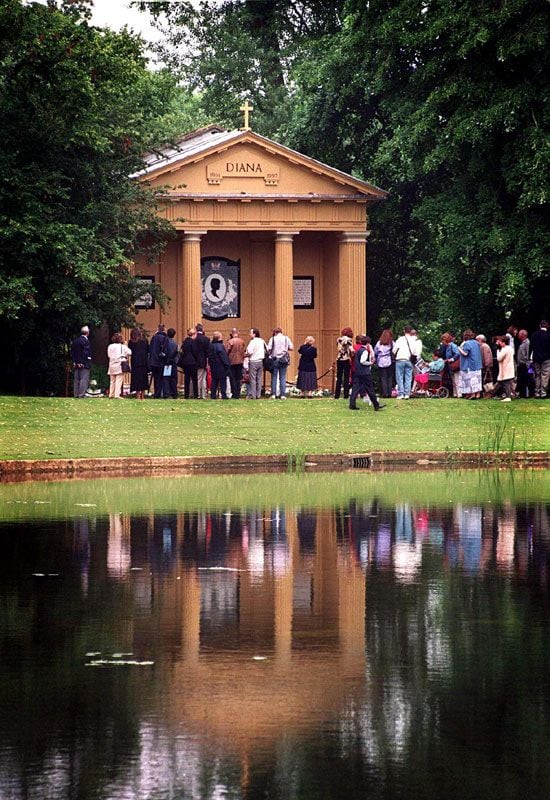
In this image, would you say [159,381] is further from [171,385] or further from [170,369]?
[170,369]

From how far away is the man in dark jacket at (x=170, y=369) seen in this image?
42781mm

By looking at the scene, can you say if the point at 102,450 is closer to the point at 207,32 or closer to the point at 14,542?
the point at 14,542

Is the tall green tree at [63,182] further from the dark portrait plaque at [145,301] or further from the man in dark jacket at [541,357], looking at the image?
the man in dark jacket at [541,357]

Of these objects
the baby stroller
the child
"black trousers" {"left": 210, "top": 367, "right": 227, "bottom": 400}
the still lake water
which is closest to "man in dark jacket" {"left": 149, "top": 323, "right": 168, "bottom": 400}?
"black trousers" {"left": 210, "top": 367, "right": 227, "bottom": 400}

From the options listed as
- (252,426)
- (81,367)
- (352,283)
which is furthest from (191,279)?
(252,426)

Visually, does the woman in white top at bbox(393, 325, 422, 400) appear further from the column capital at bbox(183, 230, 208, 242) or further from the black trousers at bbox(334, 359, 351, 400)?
the column capital at bbox(183, 230, 208, 242)

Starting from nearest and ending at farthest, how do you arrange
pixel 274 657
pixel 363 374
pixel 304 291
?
pixel 274 657 < pixel 363 374 < pixel 304 291

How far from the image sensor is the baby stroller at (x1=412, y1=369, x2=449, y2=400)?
45.3 m

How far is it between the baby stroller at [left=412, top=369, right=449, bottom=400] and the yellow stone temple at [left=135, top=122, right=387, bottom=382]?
355 inches

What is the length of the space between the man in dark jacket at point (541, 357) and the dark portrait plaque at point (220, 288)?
1660 centimetres

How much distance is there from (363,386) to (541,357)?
19.0 ft

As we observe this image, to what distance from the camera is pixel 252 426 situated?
36.5 meters

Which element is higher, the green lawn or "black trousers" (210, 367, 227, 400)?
"black trousers" (210, 367, 227, 400)

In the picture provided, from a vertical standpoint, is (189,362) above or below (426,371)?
above
